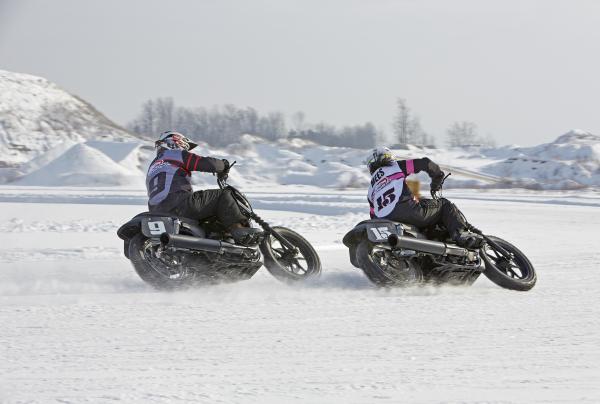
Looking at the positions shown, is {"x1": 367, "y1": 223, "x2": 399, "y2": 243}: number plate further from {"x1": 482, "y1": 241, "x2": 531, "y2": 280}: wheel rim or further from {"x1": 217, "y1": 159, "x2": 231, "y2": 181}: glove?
{"x1": 217, "y1": 159, "x2": 231, "y2": 181}: glove

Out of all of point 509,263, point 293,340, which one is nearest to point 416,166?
point 509,263

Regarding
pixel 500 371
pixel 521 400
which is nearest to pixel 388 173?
pixel 500 371

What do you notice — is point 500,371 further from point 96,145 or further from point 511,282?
point 96,145

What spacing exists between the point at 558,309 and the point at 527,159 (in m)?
57.2

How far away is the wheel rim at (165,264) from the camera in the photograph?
25.7 feet

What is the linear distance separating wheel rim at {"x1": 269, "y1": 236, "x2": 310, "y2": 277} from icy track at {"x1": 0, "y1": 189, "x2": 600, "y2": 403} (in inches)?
9.4

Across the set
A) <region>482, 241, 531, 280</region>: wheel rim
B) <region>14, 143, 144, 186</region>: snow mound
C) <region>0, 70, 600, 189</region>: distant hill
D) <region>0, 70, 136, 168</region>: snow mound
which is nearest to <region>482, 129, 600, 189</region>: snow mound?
<region>0, 70, 600, 189</region>: distant hill

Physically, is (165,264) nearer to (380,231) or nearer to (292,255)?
(292,255)

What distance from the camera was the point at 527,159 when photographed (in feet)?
203

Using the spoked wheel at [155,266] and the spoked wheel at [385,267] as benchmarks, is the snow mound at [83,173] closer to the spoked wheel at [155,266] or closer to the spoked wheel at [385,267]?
the spoked wheel at [155,266]

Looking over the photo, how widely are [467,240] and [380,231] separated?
971 millimetres

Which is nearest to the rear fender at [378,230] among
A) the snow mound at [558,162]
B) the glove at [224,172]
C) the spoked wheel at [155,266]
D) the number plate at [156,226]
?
the glove at [224,172]

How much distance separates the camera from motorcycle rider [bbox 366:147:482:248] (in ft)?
27.0

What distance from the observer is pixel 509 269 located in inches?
339
